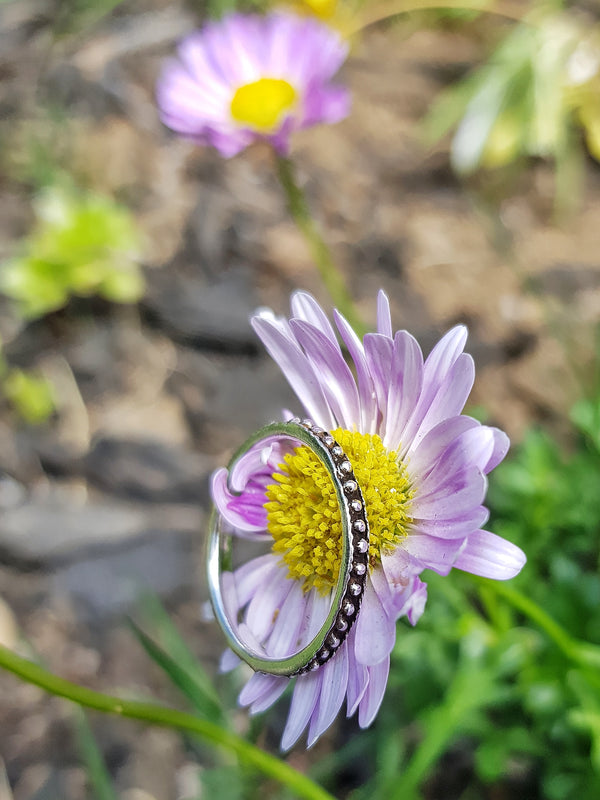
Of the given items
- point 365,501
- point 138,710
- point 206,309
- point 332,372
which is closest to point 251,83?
point 206,309

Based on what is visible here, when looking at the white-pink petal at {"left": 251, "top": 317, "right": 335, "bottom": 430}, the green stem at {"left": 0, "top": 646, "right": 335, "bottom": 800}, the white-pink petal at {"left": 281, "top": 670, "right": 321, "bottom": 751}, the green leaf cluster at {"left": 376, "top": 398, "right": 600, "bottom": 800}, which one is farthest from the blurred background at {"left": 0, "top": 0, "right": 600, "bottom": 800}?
the white-pink petal at {"left": 251, "top": 317, "right": 335, "bottom": 430}

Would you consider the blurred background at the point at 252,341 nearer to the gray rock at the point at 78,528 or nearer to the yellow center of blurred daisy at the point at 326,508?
the gray rock at the point at 78,528

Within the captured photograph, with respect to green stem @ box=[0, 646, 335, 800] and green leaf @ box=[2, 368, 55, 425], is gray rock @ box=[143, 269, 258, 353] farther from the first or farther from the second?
green stem @ box=[0, 646, 335, 800]

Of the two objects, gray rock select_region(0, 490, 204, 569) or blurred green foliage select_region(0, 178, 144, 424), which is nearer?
gray rock select_region(0, 490, 204, 569)

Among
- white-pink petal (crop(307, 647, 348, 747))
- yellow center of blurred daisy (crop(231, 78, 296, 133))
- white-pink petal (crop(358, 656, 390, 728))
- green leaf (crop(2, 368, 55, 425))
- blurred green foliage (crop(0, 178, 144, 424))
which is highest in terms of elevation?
yellow center of blurred daisy (crop(231, 78, 296, 133))

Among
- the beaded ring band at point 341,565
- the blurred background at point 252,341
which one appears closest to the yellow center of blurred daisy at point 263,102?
the blurred background at point 252,341

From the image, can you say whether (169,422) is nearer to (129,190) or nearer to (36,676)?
(129,190)

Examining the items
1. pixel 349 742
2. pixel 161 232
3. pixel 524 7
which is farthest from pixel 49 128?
pixel 349 742
